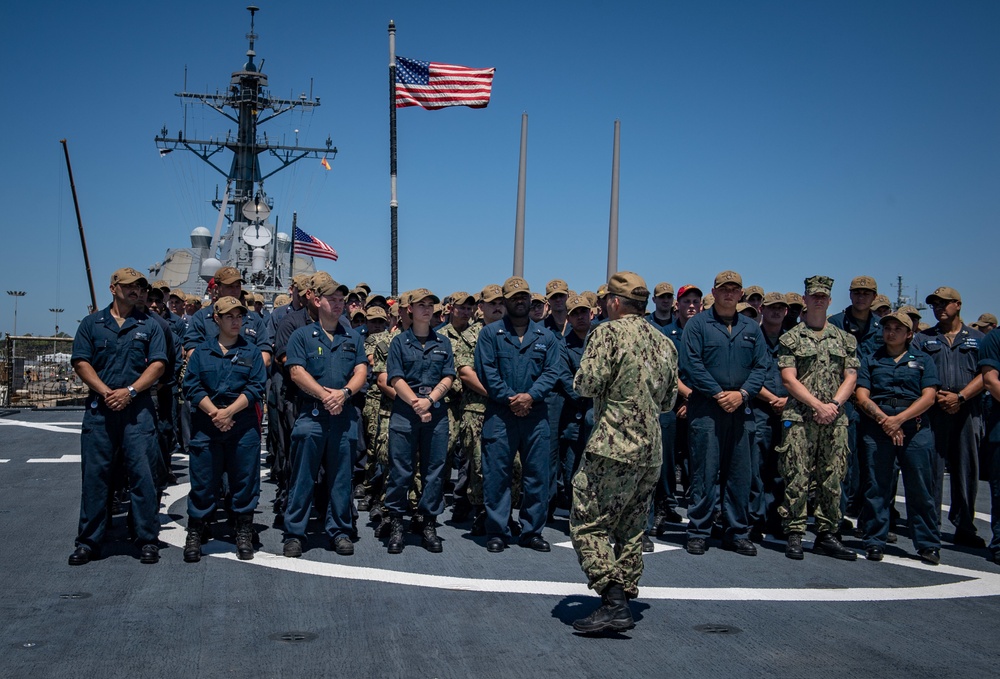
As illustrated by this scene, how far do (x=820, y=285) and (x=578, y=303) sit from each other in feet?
7.04

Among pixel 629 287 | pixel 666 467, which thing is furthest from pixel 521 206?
pixel 629 287

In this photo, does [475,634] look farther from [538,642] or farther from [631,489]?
[631,489]

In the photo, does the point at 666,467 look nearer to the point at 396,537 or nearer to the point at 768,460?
the point at 768,460

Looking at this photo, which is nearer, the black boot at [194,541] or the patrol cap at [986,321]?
the black boot at [194,541]

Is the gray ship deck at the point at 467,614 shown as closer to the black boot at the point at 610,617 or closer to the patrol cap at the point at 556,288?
the black boot at the point at 610,617

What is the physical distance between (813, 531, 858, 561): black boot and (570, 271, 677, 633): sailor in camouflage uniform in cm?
252

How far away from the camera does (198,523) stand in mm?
6422

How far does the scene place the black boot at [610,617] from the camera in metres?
4.68

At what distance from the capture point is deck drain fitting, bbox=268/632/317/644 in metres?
4.54

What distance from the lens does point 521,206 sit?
1421cm

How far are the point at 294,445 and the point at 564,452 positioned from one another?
2607 millimetres

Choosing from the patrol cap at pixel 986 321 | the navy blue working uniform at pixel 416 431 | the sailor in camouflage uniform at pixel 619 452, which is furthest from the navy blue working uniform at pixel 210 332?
the patrol cap at pixel 986 321

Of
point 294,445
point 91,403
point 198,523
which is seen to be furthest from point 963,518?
point 91,403

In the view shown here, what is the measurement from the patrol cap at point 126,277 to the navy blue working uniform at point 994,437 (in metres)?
6.64
